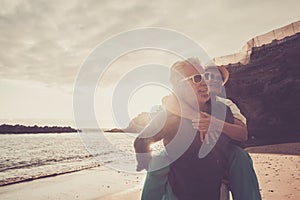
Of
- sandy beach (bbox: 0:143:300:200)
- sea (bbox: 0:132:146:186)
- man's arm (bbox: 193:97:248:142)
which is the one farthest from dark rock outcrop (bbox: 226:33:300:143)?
man's arm (bbox: 193:97:248:142)

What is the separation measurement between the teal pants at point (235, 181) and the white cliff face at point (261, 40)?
35080mm

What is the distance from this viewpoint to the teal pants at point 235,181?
2400mm

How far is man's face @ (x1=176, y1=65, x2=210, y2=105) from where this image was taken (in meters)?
2.49

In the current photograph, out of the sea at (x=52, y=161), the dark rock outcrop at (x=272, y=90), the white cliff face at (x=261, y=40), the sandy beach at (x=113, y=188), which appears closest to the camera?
the sandy beach at (x=113, y=188)

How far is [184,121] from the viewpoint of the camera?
8.22ft

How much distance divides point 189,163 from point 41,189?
14.6 metres

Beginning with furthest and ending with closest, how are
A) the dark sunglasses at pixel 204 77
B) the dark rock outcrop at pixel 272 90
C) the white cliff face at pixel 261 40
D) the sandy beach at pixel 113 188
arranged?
the white cliff face at pixel 261 40
the dark rock outcrop at pixel 272 90
the sandy beach at pixel 113 188
the dark sunglasses at pixel 204 77

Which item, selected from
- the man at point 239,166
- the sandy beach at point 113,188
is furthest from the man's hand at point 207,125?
the sandy beach at point 113,188

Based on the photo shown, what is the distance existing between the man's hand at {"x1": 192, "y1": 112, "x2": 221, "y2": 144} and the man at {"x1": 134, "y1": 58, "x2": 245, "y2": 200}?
1 centimetres

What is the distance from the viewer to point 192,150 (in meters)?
2.46

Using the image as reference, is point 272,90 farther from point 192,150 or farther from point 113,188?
point 192,150

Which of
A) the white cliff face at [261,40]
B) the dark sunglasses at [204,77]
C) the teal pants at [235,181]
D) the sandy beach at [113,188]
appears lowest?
the sandy beach at [113,188]

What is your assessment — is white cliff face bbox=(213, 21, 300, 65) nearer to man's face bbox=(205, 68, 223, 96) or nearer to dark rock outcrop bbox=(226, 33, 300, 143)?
dark rock outcrop bbox=(226, 33, 300, 143)

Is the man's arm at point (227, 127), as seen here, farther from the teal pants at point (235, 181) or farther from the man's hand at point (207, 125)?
the teal pants at point (235, 181)
